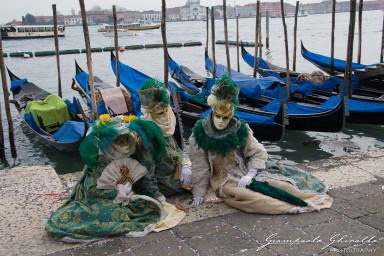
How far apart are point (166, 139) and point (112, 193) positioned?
27.6 inches

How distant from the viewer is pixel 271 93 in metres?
9.43

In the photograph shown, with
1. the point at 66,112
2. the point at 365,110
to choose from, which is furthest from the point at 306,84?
the point at 66,112

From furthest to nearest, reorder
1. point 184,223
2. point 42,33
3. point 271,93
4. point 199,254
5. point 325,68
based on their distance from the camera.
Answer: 1. point 42,33
2. point 325,68
3. point 271,93
4. point 184,223
5. point 199,254

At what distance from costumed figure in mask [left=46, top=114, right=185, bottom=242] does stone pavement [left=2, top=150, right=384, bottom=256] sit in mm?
102

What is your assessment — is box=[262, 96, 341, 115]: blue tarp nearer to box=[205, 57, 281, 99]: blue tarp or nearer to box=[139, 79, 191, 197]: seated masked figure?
box=[205, 57, 281, 99]: blue tarp

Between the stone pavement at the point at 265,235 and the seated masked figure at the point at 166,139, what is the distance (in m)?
0.31

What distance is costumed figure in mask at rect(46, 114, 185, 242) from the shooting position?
3.09 m

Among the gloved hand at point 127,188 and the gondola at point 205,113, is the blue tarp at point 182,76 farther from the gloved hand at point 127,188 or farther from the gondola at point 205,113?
the gloved hand at point 127,188

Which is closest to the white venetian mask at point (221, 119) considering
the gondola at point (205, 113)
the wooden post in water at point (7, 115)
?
the gondola at point (205, 113)

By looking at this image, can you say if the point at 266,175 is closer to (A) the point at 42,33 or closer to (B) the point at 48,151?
(B) the point at 48,151

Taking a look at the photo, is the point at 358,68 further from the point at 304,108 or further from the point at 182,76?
the point at 182,76

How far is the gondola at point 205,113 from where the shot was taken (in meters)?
7.59

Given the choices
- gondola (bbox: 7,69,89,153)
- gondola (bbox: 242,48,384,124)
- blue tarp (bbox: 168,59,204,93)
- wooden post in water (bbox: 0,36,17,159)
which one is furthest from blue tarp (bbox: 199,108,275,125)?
wooden post in water (bbox: 0,36,17,159)

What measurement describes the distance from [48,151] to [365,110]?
→ 6023 mm
